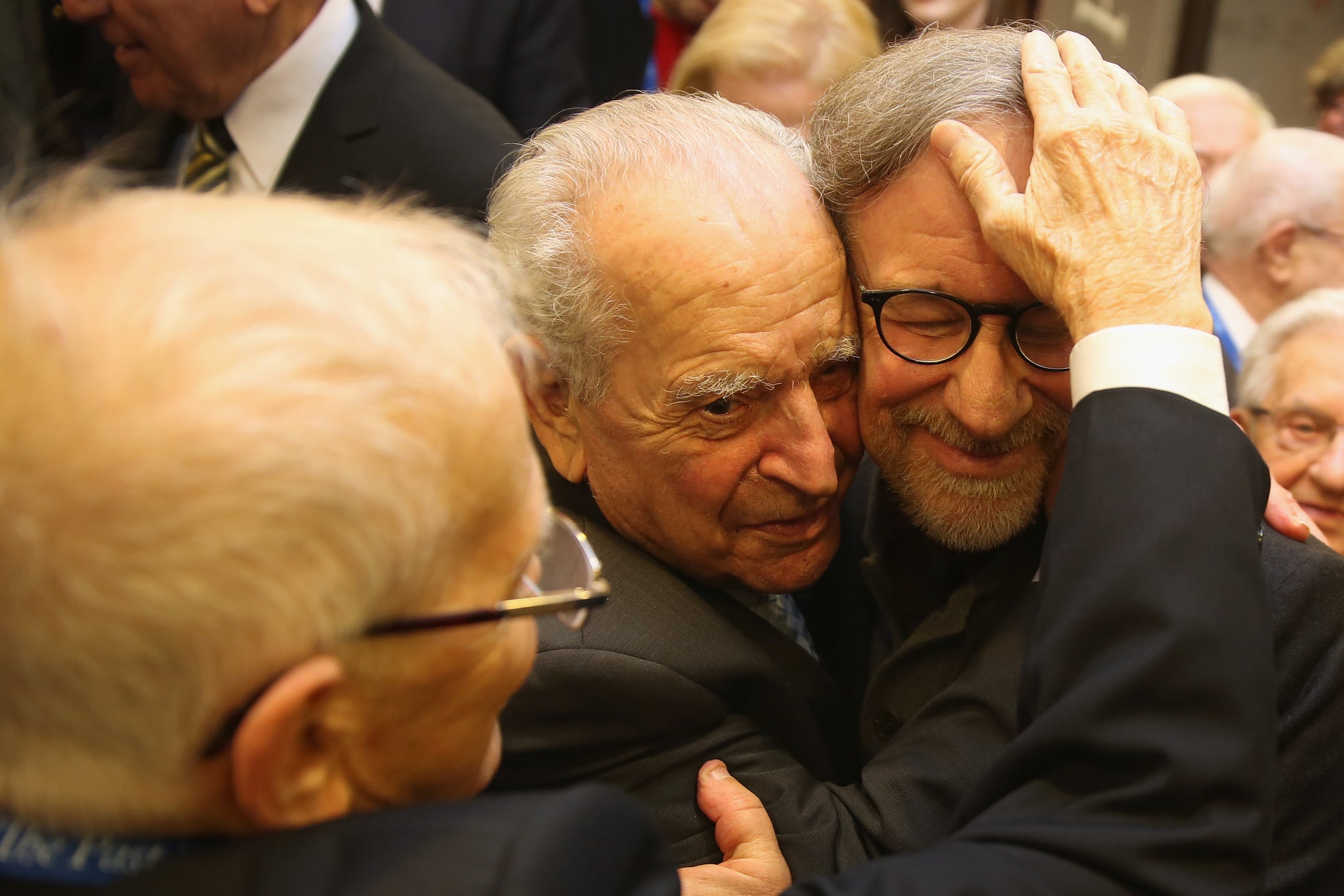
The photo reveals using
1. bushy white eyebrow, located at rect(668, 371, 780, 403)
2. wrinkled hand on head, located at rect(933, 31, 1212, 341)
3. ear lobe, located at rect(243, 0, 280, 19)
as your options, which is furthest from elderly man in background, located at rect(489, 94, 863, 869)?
ear lobe, located at rect(243, 0, 280, 19)

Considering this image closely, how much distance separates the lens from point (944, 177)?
5.09 ft

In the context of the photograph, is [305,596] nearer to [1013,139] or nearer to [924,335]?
[924,335]

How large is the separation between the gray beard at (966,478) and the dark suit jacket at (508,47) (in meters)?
2.26

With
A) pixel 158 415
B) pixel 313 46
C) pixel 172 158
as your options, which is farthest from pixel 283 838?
pixel 172 158

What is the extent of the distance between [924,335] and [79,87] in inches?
114

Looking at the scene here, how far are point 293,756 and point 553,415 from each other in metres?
0.94

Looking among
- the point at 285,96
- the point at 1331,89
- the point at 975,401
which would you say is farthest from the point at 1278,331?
the point at 1331,89

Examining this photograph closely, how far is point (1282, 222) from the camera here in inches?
155

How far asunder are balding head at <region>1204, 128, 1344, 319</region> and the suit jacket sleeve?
10.3ft

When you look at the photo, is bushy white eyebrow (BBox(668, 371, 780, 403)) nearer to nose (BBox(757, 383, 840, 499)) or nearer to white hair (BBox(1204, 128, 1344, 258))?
nose (BBox(757, 383, 840, 499))

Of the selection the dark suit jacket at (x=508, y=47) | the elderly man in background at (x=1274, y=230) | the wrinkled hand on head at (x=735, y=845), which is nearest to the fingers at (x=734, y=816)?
the wrinkled hand on head at (x=735, y=845)

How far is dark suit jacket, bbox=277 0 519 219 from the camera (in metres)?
2.77

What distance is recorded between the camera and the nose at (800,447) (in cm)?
164

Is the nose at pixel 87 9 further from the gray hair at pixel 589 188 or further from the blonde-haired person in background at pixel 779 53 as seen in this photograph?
the gray hair at pixel 589 188
